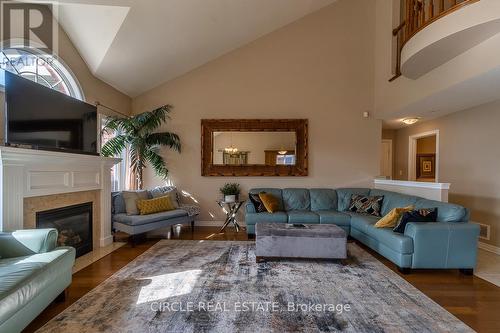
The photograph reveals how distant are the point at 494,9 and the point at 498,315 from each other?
9.22ft

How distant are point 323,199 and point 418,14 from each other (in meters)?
3.26

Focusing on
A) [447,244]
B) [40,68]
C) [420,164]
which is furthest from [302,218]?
[40,68]

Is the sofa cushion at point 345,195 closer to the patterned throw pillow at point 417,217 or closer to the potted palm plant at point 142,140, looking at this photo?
the patterned throw pillow at point 417,217

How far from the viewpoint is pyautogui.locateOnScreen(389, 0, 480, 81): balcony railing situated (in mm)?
2848

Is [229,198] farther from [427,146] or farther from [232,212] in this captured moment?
[427,146]

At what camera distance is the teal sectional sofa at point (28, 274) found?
5.23ft

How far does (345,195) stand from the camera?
192 inches

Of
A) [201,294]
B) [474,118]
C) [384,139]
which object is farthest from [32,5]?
[384,139]

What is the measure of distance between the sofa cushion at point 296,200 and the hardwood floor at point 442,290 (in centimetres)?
149

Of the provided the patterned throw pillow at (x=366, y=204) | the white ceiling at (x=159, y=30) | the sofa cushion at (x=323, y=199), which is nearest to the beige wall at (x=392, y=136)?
the patterned throw pillow at (x=366, y=204)

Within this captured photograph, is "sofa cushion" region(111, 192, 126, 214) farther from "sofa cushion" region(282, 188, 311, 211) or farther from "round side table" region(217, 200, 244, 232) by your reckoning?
→ "sofa cushion" region(282, 188, 311, 211)

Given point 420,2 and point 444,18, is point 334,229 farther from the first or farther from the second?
point 420,2

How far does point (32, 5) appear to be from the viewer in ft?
9.77

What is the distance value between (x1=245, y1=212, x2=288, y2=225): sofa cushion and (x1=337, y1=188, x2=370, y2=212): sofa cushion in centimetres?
129
